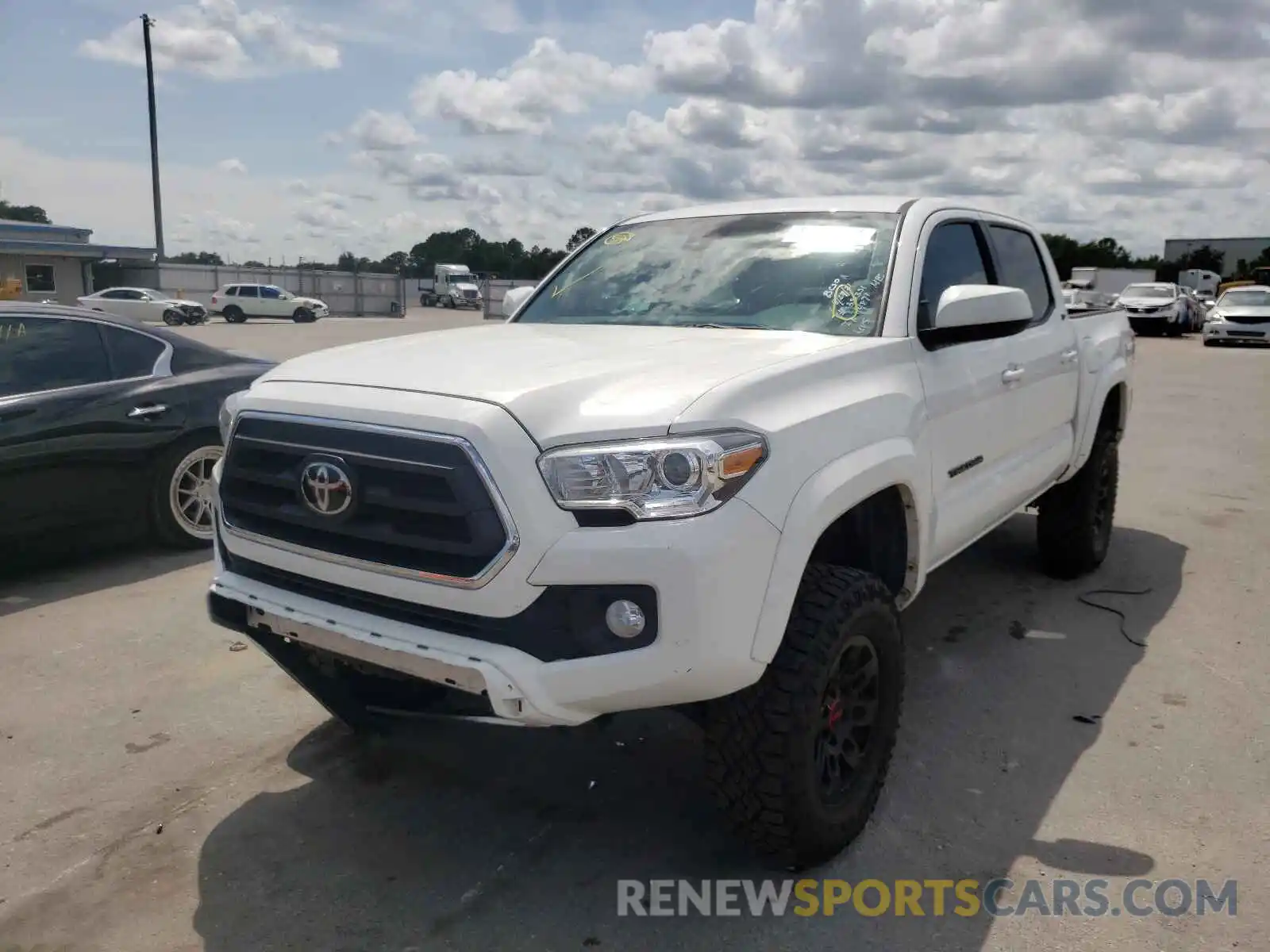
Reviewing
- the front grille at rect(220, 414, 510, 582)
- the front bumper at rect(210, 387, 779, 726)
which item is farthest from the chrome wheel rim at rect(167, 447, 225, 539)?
the front bumper at rect(210, 387, 779, 726)

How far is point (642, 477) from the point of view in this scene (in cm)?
251

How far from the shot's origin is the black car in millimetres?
5398

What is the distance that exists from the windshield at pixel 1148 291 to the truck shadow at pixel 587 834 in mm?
29673

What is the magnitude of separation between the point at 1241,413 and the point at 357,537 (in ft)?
42.6

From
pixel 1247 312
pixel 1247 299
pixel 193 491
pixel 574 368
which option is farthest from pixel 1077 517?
pixel 1247 299

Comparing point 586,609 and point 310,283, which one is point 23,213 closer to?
point 310,283

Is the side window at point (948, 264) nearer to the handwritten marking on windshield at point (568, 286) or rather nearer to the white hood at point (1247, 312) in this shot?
the handwritten marking on windshield at point (568, 286)

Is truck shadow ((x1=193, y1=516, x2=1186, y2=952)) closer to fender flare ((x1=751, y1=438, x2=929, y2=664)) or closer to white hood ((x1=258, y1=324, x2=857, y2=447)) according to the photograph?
fender flare ((x1=751, y1=438, x2=929, y2=664))

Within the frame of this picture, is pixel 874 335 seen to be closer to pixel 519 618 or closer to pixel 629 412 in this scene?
pixel 629 412

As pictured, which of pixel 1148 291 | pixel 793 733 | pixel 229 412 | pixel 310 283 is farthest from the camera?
pixel 310 283

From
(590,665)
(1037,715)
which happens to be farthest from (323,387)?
(1037,715)

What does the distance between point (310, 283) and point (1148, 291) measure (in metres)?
42.1

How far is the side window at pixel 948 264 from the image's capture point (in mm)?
3811

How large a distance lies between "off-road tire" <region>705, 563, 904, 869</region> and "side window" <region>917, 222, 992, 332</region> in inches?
49.0
